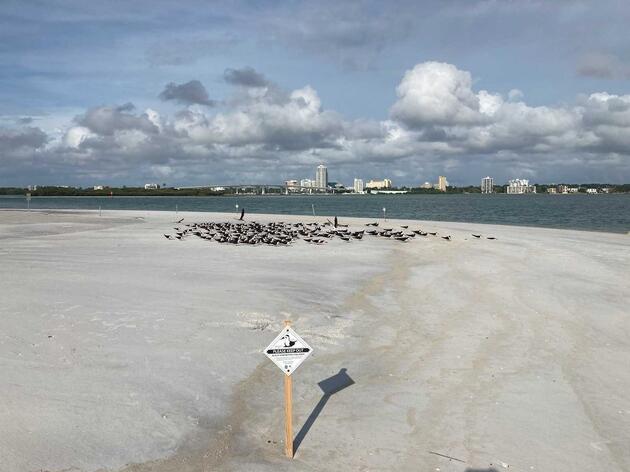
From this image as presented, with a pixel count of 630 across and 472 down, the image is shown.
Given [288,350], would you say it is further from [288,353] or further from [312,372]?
[312,372]

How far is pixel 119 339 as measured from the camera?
10641 mm

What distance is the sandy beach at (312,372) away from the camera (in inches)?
273

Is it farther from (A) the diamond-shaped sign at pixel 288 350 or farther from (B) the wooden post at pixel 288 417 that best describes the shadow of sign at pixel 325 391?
(A) the diamond-shaped sign at pixel 288 350

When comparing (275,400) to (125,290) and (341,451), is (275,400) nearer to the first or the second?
(341,451)

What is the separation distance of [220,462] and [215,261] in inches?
661

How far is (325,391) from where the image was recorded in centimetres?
907

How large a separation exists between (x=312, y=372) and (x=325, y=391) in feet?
2.83

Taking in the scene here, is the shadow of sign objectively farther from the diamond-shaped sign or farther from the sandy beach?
the diamond-shaped sign

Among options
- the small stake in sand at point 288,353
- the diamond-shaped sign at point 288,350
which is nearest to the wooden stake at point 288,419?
the small stake in sand at point 288,353

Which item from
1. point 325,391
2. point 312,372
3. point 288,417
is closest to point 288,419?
point 288,417

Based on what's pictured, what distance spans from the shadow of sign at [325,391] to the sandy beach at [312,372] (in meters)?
0.05

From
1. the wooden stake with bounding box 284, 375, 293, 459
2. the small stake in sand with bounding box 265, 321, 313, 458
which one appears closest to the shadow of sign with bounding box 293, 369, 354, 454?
the wooden stake with bounding box 284, 375, 293, 459

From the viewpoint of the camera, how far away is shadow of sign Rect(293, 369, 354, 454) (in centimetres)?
745

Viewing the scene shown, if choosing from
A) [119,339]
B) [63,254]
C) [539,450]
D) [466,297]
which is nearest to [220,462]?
[539,450]
